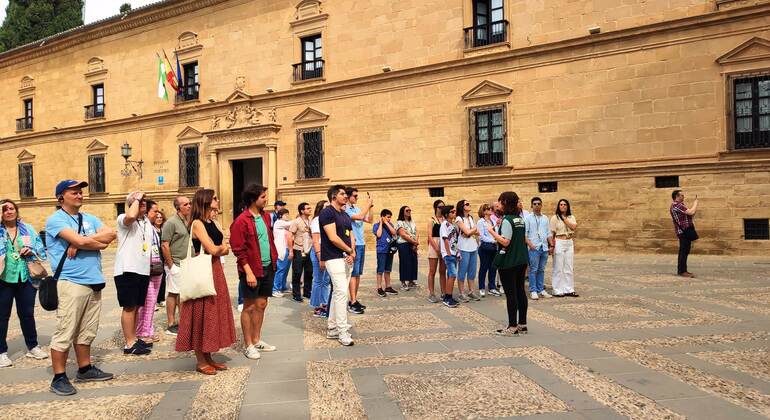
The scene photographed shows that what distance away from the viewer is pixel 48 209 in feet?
90.0

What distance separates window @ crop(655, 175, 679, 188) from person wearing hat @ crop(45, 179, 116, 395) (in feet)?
46.0

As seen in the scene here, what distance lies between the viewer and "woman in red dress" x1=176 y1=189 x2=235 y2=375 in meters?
4.80

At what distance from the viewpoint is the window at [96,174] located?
25.5 meters

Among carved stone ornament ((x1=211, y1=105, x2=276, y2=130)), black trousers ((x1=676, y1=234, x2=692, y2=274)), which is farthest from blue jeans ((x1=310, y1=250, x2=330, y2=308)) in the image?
carved stone ornament ((x1=211, y1=105, x2=276, y2=130))

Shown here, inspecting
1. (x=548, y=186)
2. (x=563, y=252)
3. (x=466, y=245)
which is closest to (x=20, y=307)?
(x=466, y=245)

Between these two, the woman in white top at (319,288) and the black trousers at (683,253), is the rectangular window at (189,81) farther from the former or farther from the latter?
the black trousers at (683,253)

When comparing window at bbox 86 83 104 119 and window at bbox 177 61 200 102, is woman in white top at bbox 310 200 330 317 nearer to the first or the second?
window at bbox 177 61 200 102

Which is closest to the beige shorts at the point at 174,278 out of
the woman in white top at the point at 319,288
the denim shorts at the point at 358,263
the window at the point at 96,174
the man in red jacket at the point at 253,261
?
the man in red jacket at the point at 253,261

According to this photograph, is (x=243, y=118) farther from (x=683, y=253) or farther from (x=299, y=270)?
(x=683, y=253)

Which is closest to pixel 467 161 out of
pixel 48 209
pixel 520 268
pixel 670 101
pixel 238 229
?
pixel 670 101

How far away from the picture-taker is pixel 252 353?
532 centimetres

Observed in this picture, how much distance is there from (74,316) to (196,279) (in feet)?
3.55

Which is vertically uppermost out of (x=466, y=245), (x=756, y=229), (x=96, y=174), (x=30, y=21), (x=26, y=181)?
(x=30, y=21)

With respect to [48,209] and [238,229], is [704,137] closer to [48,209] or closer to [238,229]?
[238,229]
